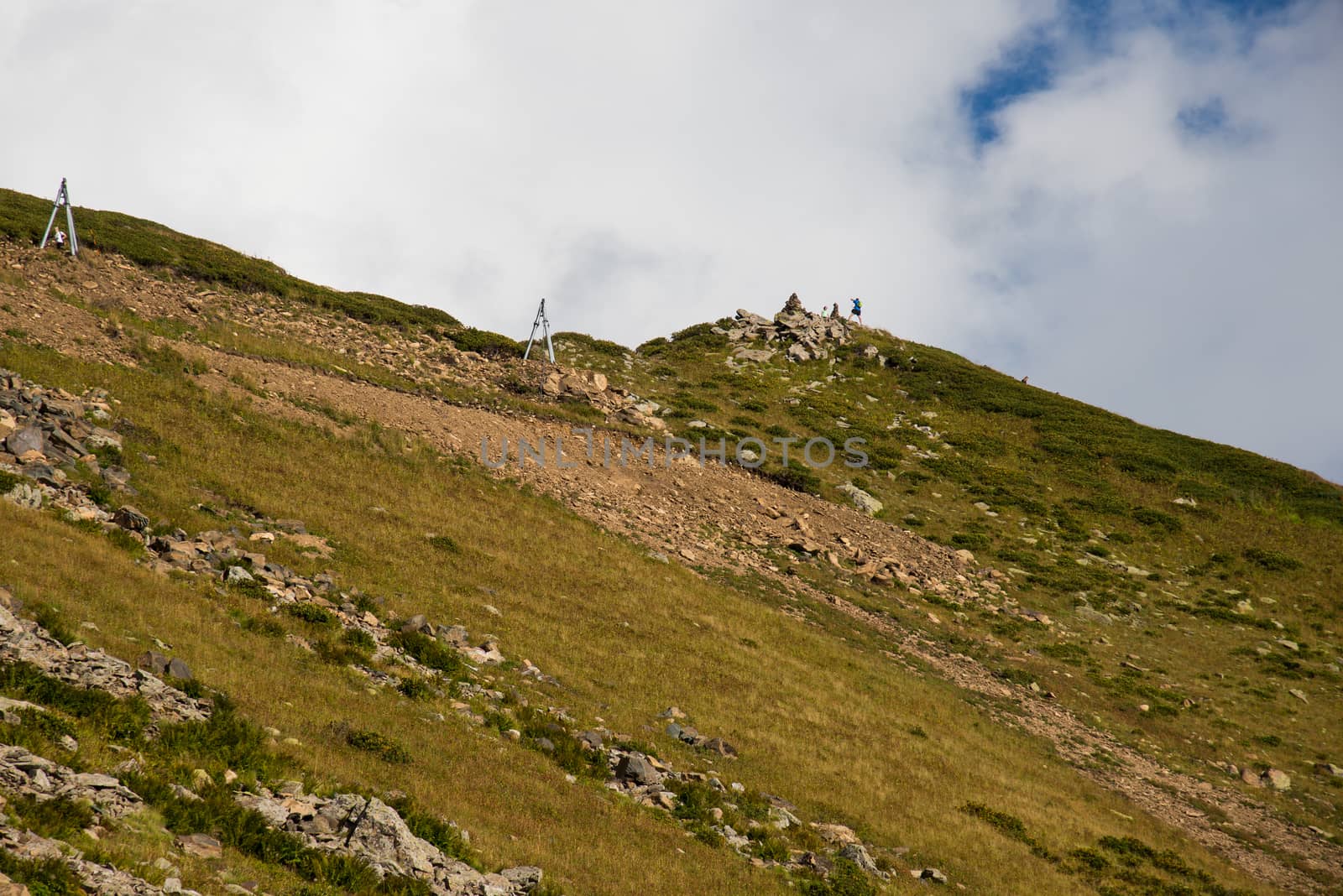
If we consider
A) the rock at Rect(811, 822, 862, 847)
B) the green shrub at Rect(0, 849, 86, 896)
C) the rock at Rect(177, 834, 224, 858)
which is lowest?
the rock at Rect(811, 822, 862, 847)

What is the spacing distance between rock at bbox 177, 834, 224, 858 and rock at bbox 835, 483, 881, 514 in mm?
41711

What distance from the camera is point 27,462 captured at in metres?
20.5

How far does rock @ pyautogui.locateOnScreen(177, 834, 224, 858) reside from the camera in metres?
9.34

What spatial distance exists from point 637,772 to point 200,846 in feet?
31.5

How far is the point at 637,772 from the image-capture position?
1764cm

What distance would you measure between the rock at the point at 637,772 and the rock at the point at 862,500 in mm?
32419

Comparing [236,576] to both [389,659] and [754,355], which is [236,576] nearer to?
[389,659]

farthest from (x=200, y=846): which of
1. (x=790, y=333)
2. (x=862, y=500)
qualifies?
(x=790, y=333)

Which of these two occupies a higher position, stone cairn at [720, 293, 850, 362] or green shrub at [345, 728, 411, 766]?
stone cairn at [720, 293, 850, 362]

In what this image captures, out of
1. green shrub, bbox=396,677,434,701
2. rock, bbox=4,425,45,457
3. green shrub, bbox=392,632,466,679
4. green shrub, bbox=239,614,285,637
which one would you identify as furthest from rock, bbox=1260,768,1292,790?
rock, bbox=4,425,45,457

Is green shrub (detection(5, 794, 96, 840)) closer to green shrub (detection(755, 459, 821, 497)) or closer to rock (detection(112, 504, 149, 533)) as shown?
rock (detection(112, 504, 149, 533))

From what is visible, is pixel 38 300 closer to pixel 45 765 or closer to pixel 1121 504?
pixel 45 765

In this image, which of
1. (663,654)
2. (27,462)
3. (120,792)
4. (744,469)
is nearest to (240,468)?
(27,462)

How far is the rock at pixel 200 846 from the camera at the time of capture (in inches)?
368
